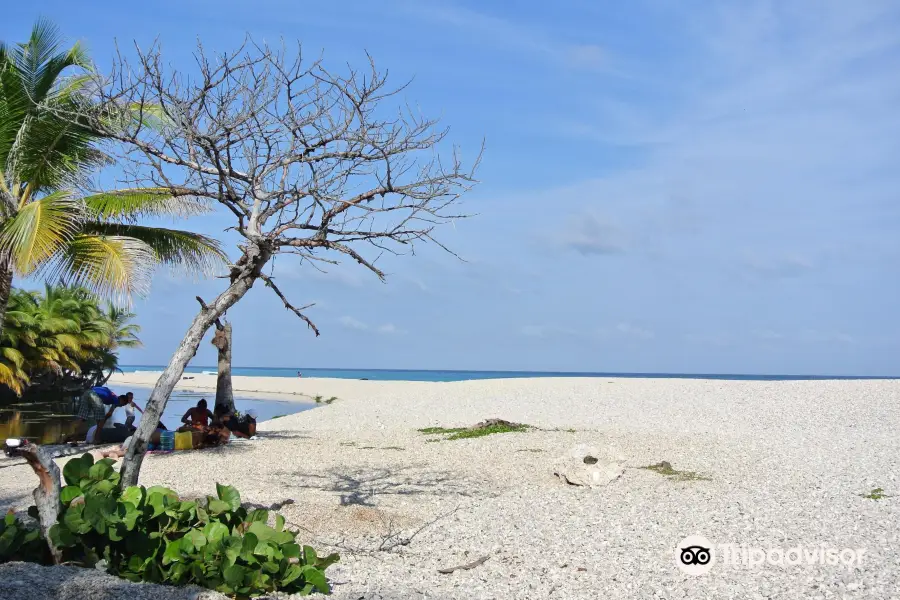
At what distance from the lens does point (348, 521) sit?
7.72 m

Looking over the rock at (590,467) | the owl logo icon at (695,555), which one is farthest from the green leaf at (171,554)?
the rock at (590,467)

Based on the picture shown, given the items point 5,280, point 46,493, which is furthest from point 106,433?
point 46,493

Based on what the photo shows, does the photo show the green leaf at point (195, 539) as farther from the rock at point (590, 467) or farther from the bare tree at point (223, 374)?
the bare tree at point (223, 374)

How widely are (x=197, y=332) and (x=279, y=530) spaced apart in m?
2.45

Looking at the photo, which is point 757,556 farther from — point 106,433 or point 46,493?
point 106,433

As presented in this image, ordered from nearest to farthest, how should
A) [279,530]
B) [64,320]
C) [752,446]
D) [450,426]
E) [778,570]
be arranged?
1. [279,530]
2. [778,570]
3. [752,446]
4. [450,426]
5. [64,320]

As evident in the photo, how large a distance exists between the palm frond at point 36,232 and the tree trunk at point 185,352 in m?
3.74

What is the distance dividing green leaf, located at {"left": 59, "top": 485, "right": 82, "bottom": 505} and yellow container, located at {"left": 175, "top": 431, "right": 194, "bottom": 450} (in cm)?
837

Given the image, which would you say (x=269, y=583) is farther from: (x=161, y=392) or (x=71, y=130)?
(x=71, y=130)

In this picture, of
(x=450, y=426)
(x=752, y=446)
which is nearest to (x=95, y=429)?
(x=450, y=426)

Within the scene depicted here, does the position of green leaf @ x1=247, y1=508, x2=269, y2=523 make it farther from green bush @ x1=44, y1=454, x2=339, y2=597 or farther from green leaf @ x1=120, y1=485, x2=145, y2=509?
green leaf @ x1=120, y1=485, x2=145, y2=509

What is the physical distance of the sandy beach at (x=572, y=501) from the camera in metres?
5.80

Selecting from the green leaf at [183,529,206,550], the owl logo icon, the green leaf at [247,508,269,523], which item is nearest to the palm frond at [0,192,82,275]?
the green leaf at [247,508,269,523]

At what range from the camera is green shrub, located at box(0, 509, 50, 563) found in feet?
16.2
